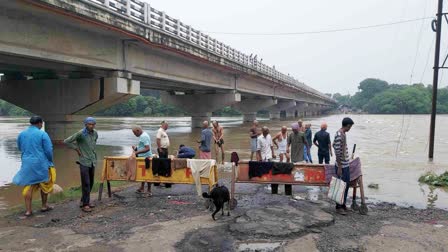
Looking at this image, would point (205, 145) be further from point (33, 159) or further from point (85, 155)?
point (33, 159)

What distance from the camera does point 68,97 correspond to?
67.7ft

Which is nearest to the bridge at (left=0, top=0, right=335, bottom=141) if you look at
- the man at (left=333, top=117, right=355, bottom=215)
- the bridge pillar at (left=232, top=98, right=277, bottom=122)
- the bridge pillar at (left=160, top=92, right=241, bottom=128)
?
the bridge pillar at (left=160, top=92, right=241, bottom=128)

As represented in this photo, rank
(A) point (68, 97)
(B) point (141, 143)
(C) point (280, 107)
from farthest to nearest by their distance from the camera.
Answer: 1. (C) point (280, 107)
2. (A) point (68, 97)
3. (B) point (141, 143)

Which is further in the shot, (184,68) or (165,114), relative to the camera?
(165,114)

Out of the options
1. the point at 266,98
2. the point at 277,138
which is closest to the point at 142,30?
the point at 277,138

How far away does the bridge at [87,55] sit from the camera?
1398 centimetres

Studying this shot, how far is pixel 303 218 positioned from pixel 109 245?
3.12 metres

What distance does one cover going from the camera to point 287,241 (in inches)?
220

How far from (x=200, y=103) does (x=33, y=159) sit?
3294 cm

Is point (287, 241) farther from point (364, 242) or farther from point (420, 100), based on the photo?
point (420, 100)

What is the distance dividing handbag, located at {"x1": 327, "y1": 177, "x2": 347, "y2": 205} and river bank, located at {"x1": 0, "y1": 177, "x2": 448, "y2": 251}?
0.27 m

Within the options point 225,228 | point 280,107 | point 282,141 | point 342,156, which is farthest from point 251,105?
point 225,228

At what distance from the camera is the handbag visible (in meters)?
7.11

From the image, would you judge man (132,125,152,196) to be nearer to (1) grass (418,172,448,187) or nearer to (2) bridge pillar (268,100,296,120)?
(1) grass (418,172,448,187)
